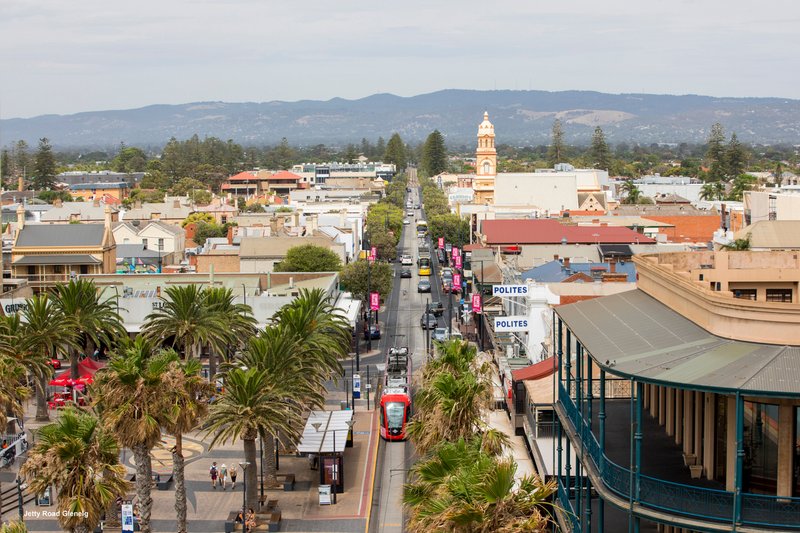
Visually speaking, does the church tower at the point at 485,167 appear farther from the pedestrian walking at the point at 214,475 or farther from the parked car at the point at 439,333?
the pedestrian walking at the point at 214,475

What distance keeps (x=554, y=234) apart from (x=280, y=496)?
60.1 metres

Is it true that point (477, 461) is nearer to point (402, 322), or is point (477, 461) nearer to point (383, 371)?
point (383, 371)

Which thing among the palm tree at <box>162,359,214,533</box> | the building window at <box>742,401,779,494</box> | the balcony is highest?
the building window at <box>742,401,779,494</box>

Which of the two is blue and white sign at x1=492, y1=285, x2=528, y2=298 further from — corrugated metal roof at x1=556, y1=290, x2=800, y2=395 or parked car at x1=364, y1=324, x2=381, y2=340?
corrugated metal roof at x1=556, y1=290, x2=800, y2=395

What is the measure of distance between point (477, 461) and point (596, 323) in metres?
5.09

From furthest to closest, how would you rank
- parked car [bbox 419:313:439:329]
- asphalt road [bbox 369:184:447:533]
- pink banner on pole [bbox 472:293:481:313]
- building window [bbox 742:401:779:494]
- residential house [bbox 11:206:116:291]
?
residential house [bbox 11:206:116:291] < parked car [bbox 419:313:439:329] < pink banner on pole [bbox 472:293:481:313] < asphalt road [bbox 369:184:447:533] < building window [bbox 742:401:779:494]

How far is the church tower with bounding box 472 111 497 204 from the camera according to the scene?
172875 mm

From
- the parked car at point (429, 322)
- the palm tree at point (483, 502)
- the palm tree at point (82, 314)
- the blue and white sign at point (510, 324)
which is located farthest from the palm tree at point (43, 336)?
the parked car at point (429, 322)

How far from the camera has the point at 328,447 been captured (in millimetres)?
→ 46062

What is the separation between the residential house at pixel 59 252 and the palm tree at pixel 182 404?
2145 inches

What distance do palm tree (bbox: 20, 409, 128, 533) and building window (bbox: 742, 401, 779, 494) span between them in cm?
1884

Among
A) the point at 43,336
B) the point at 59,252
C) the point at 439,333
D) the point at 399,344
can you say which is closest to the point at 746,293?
the point at 43,336

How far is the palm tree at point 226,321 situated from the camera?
56.8m

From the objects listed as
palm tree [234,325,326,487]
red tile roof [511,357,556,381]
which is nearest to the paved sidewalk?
palm tree [234,325,326,487]
